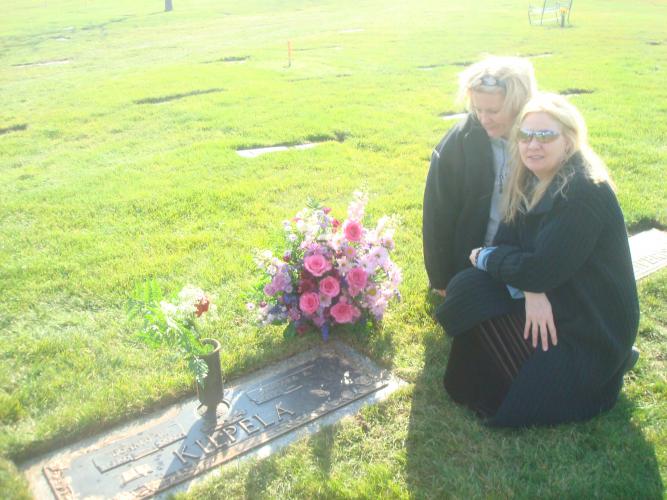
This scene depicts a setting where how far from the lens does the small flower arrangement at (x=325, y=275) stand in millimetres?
3881

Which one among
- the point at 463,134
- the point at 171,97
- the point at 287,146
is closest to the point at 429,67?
the point at 171,97

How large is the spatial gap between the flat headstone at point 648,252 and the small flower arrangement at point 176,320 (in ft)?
10.3

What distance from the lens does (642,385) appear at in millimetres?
3500

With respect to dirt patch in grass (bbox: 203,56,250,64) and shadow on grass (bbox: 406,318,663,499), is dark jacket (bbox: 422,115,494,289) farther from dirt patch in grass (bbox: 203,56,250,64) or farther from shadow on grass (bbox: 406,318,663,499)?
dirt patch in grass (bbox: 203,56,250,64)

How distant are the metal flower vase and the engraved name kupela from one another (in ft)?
0.21

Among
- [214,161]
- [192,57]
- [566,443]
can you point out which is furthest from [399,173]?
[192,57]

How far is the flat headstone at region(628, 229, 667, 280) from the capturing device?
4754 mm

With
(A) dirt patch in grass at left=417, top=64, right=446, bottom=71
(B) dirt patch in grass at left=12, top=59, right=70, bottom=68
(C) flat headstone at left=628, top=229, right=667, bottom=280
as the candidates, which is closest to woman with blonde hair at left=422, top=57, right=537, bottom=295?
(C) flat headstone at left=628, top=229, right=667, bottom=280

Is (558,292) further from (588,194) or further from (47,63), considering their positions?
(47,63)

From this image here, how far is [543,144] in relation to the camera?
3.00 meters

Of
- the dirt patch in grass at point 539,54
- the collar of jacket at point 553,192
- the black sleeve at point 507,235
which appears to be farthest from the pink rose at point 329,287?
the dirt patch in grass at point 539,54

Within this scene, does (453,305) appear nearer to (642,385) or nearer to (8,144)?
(642,385)

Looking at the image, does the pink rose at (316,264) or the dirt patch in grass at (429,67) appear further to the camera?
the dirt patch in grass at (429,67)

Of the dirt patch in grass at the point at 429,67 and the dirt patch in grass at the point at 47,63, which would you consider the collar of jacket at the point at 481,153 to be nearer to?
the dirt patch in grass at the point at 429,67
